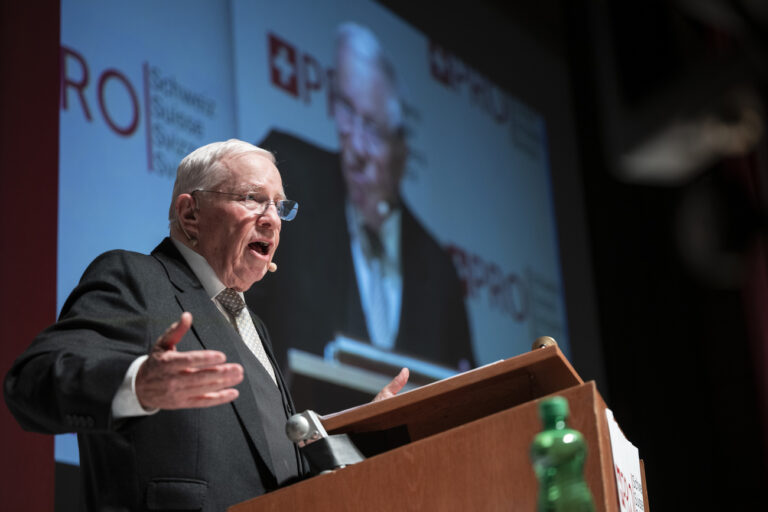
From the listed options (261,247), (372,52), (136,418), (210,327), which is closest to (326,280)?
(372,52)

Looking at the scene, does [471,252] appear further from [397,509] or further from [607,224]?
[397,509]

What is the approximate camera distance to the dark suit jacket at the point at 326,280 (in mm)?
3174

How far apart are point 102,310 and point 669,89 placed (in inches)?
66.0

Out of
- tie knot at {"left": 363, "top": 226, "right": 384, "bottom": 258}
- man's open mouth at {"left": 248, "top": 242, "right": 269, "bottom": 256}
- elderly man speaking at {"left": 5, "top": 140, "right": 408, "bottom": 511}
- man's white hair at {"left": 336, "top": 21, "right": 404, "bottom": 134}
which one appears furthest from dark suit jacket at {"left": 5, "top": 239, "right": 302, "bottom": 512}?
man's white hair at {"left": 336, "top": 21, "right": 404, "bottom": 134}

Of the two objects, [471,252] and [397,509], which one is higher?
[471,252]

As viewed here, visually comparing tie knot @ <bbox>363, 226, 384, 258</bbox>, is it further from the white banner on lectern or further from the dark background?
the white banner on lectern

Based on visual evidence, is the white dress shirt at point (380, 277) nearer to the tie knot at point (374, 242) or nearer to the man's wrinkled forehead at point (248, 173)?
the tie knot at point (374, 242)

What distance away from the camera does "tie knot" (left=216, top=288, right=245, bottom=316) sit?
211cm

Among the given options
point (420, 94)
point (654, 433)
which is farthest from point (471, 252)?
point (654, 433)

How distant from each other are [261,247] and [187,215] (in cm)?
18

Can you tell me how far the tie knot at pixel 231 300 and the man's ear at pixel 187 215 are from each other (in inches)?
5.9

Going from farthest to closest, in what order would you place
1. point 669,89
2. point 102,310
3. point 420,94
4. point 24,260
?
point 420,94
point 669,89
point 24,260
point 102,310

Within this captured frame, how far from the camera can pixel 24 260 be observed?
2.38 meters

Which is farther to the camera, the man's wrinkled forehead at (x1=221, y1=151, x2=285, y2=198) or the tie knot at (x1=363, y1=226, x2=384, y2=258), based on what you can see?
the tie knot at (x1=363, y1=226, x2=384, y2=258)
